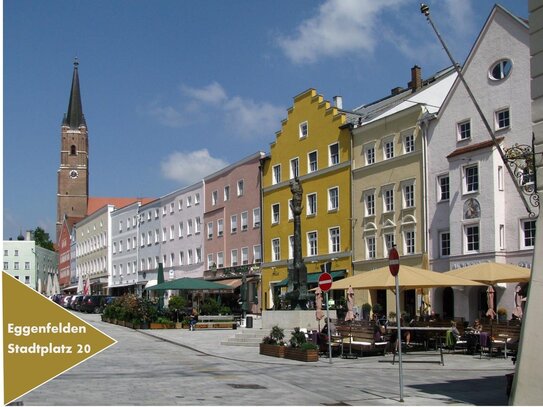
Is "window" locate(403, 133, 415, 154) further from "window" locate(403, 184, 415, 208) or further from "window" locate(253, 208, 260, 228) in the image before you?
"window" locate(253, 208, 260, 228)

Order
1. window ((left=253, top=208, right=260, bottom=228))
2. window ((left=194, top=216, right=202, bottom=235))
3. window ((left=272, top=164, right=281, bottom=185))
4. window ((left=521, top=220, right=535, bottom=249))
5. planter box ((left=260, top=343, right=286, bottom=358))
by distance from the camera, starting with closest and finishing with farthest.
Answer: planter box ((left=260, top=343, right=286, bottom=358)) → window ((left=521, top=220, right=535, bottom=249)) → window ((left=272, top=164, right=281, bottom=185)) → window ((left=253, top=208, right=260, bottom=228)) → window ((left=194, top=216, right=202, bottom=235))

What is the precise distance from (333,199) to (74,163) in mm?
113386

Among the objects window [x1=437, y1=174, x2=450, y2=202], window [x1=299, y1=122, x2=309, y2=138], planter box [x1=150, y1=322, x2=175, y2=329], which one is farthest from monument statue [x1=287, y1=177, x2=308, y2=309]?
window [x1=299, y1=122, x2=309, y2=138]

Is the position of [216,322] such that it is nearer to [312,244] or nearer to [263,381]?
[312,244]

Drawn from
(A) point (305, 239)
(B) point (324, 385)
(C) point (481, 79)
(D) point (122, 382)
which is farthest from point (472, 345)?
(A) point (305, 239)

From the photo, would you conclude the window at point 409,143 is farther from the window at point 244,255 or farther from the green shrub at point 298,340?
the green shrub at point 298,340

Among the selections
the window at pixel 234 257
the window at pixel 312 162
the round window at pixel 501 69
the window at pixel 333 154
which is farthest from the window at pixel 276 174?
the round window at pixel 501 69

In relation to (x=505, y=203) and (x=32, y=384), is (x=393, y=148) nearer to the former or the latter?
(x=505, y=203)

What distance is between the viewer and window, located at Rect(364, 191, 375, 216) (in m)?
42.3

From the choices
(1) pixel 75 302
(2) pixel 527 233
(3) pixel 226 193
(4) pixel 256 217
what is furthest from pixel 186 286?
(1) pixel 75 302

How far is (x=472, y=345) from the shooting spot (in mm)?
22547

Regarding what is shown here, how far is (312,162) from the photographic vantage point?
159 feet

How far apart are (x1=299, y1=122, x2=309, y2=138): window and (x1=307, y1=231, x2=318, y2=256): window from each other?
6454 millimetres

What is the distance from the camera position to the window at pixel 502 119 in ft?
109
